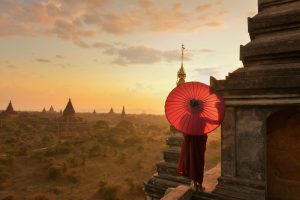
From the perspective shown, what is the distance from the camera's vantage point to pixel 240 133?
5.66 meters

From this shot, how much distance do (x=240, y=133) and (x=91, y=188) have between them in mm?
17134

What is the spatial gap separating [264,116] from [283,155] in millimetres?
1647

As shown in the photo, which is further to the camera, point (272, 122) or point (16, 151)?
point (16, 151)

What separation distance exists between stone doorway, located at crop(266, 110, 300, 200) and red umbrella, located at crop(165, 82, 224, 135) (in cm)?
209

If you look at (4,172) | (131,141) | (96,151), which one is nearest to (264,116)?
(4,172)

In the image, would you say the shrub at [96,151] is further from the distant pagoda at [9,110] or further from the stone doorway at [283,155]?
the distant pagoda at [9,110]

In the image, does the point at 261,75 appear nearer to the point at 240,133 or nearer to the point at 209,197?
the point at 240,133

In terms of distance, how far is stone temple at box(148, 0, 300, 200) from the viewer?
5324 mm

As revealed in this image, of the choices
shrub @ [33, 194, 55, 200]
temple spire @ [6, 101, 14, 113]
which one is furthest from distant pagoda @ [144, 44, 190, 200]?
temple spire @ [6, 101, 14, 113]

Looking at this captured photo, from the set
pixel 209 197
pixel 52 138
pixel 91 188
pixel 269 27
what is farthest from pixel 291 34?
pixel 52 138

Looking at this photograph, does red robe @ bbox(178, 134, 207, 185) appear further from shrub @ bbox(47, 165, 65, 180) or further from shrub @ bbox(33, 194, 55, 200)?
shrub @ bbox(47, 165, 65, 180)

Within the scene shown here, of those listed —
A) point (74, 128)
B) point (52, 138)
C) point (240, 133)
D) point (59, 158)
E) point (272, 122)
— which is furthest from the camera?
point (74, 128)

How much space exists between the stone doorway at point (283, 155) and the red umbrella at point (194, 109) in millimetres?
2093

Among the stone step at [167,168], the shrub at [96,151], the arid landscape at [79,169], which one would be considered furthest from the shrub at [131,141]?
the stone step at [167,168]
